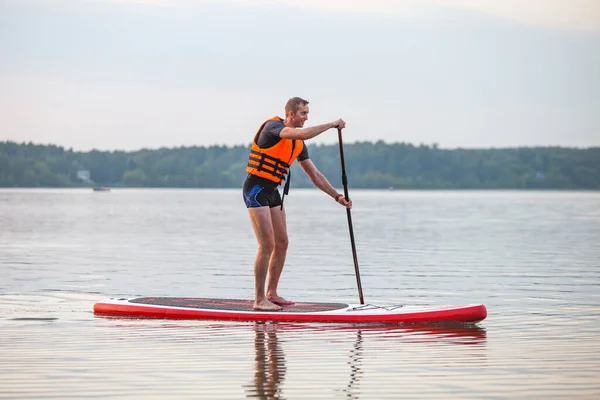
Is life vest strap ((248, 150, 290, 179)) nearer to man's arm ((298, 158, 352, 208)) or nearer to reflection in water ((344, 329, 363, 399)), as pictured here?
man's arm ((298, 158, 352, 208))

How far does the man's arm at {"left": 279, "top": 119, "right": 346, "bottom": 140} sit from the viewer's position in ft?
30.2

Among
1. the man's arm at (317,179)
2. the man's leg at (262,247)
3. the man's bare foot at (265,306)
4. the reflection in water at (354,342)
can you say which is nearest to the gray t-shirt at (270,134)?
the man's arm at (317,179)

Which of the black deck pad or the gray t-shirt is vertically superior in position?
the gray t-shirt

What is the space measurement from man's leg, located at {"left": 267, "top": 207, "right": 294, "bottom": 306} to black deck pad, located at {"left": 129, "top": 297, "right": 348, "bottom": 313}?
220mm

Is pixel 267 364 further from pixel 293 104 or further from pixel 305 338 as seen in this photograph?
pixel 293 104

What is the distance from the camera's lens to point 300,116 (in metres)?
9.79

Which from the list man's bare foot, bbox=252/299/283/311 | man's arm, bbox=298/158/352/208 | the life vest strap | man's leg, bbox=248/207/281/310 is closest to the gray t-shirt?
the life vest strap

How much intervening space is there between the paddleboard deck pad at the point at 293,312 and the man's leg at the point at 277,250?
8.8 inches

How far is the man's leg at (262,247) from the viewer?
388 inches

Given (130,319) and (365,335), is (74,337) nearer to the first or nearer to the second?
(130,319)

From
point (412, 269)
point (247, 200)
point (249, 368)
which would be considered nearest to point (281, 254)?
point (247, 200)

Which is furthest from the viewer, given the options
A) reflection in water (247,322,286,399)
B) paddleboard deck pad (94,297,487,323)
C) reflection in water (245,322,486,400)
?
paddleboard deck pad (94,297,487,323)

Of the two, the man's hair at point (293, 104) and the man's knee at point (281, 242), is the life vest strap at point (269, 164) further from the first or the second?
the man's knee at point (281, 242)

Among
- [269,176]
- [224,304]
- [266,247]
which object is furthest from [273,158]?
[224,304]
